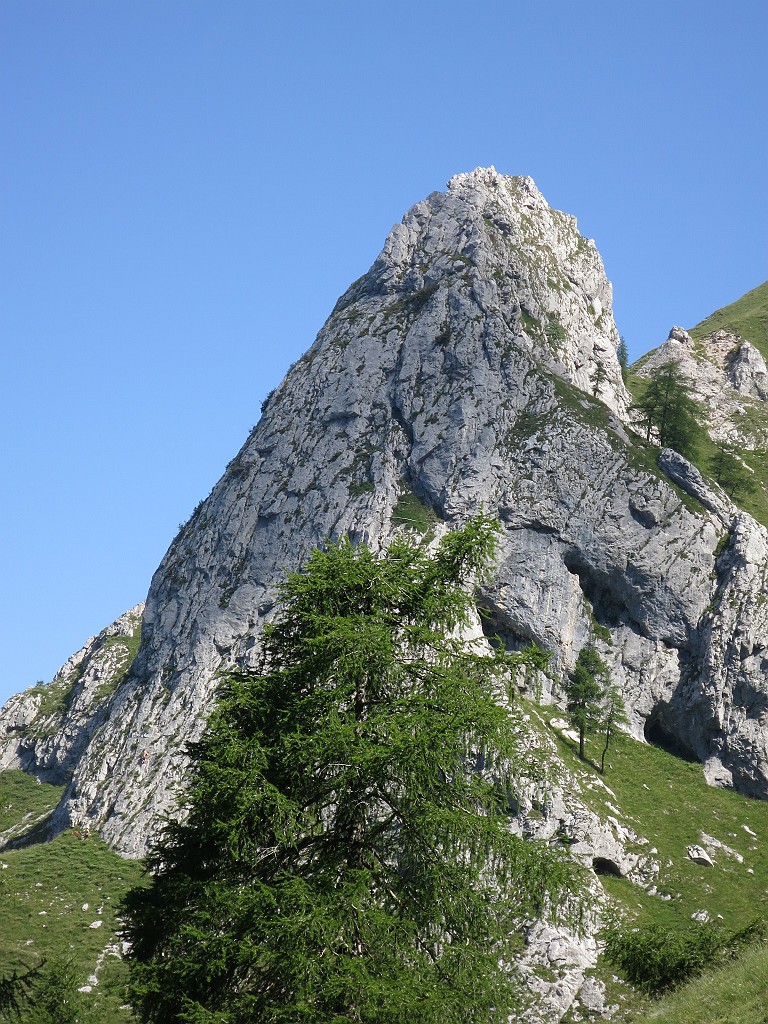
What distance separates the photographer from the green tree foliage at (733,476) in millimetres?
106938

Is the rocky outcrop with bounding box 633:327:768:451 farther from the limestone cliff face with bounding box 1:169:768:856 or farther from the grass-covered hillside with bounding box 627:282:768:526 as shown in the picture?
the limestone cliff face with bounding box 1:169:768:856

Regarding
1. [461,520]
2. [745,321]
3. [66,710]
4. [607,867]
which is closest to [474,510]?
[461,520]

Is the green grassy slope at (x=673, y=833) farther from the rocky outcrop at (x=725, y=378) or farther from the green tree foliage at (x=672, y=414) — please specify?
the rocky outcrop at (x=725, y=378)

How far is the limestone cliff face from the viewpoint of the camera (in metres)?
84.4

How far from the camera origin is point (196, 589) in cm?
9756

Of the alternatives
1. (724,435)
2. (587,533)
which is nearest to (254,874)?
(587,533)

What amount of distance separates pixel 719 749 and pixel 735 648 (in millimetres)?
9401

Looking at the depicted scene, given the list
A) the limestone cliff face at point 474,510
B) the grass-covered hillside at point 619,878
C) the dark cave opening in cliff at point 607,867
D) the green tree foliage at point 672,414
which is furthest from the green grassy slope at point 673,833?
the green tree foliage at point 672,414

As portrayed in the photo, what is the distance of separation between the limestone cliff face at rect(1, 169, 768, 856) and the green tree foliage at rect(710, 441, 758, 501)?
1144 centimetres

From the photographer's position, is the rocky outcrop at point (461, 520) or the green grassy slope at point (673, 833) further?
the rocky outcrop at point (461, 520)

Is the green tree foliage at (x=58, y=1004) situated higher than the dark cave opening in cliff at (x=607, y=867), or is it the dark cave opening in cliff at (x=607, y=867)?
the dark cave opening in cliff at (x=607, y=867)

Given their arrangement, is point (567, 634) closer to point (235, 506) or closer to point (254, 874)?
point (235, 506)

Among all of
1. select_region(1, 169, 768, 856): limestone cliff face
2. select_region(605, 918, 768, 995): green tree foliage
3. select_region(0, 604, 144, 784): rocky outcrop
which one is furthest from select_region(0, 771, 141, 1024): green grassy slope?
select_region(605, 918, 768, 995): green tree foliage

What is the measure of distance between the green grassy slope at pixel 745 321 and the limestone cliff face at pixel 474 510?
62556mm
